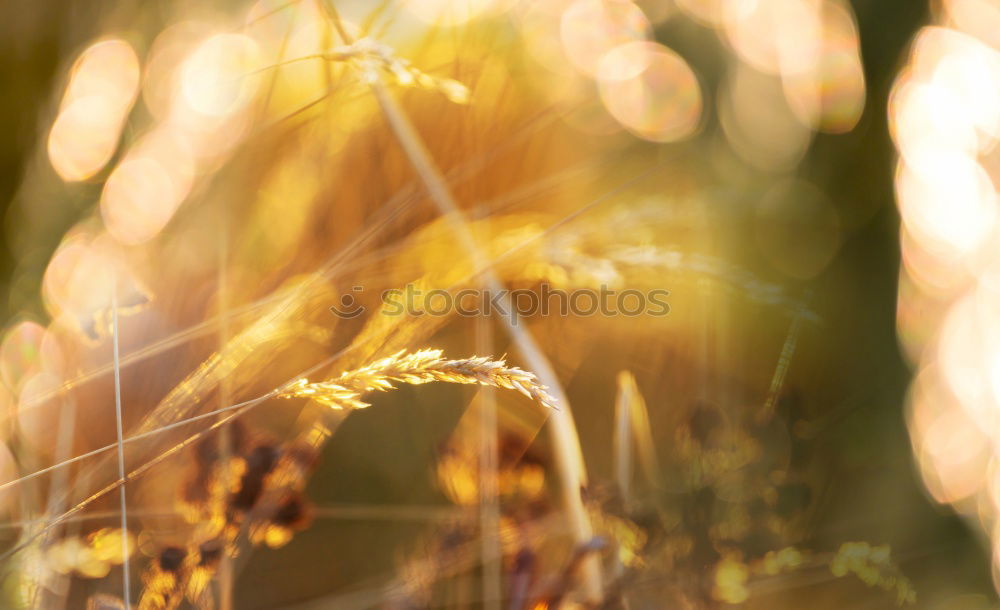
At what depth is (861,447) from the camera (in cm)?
87

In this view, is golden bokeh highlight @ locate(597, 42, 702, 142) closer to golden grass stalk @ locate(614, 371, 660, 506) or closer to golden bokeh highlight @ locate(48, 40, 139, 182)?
golden grass stalk @ locate(614, 371, 660, 506)

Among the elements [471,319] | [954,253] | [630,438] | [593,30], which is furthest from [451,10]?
[954,253]

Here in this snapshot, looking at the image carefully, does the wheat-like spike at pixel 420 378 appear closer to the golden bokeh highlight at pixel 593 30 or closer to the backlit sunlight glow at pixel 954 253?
the golden bokeh highlight at pixel 593 30

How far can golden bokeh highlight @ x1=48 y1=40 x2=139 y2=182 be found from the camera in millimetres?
623

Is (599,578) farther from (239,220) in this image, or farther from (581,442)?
(239,220)

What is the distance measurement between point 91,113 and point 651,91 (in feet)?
1.74

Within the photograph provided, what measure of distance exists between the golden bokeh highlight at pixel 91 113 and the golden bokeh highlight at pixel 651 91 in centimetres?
45

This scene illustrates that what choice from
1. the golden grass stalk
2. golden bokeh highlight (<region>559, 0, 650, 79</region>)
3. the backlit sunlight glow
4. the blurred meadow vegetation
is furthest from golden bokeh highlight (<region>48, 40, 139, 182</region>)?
the backlit sunlight glow

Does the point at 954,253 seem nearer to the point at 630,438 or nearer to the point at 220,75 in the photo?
the point at 630,438

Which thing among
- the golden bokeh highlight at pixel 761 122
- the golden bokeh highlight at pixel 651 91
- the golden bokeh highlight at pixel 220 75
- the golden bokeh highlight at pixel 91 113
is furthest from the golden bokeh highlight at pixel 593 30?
the golden bokeh highlight at pixel 91 113

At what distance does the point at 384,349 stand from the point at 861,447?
1.86 ft

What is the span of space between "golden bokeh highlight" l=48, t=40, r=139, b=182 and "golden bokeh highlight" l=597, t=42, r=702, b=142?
45cm

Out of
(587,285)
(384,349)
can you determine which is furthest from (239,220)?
(587,285)

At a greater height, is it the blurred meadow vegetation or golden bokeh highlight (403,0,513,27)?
golden bokeh highlight (403,0,513,27)
